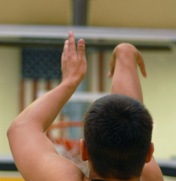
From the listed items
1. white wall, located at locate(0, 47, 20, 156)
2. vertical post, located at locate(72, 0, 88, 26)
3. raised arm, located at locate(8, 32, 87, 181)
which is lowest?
white wall, located at locate(0, 47, 20, 156)

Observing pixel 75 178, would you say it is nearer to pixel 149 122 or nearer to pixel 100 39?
pixel 149 122

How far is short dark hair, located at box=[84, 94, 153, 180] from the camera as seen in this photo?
43.3 inches

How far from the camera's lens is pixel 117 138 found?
110 cm

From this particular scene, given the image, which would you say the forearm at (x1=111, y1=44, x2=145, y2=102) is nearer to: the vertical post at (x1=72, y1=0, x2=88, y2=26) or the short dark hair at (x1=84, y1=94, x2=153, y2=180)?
the short dark hair at (x1=84, y1=94, x2=153, y2=180)

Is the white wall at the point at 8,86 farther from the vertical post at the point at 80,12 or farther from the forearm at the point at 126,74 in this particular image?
the forearm at the point at 126,74

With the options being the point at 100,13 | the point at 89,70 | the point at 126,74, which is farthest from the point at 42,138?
the point at 100,13

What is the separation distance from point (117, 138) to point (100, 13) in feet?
19.4

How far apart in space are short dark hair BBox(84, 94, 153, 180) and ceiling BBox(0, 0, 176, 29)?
5.81 m

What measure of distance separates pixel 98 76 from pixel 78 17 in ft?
2.54

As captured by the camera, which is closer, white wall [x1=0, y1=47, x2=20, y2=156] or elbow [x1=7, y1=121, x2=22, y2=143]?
elbow [x1=7, y1=121, x2=22, y2=143]

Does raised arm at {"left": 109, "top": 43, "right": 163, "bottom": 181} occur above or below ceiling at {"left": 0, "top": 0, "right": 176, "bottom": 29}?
above

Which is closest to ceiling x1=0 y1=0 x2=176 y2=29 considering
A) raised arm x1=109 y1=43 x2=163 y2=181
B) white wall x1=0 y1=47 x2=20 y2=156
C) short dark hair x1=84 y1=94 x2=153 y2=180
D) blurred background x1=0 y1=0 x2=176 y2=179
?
blurred background x1=0 y1=0 x2=176 y2=179

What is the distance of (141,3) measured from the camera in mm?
6898

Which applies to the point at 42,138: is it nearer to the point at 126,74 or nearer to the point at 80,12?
the point at 126,74
